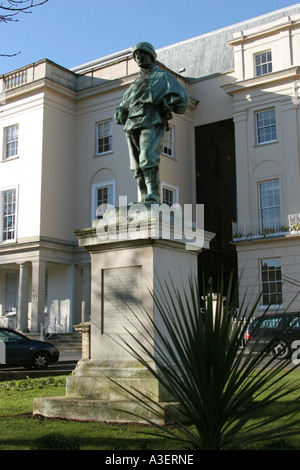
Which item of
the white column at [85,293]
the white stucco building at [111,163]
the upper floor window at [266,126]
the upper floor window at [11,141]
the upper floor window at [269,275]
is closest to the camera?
the upper floor window at [269,275]

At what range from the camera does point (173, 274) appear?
7535 mm

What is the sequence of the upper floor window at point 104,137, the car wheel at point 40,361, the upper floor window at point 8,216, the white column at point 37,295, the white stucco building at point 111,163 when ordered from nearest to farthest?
the car wheel at point 40,361 → the white stucco building at point 111,163 → the white column at point 37,295 → the upper floor window at point 8,216 → the upper floor window at point 104,137

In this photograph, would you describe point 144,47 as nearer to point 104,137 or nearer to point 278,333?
point 278,333

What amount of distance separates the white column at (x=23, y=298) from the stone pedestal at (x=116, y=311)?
24022 mm

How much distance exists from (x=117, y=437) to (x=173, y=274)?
8.27 ft

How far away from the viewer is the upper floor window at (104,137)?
32562 millimetres

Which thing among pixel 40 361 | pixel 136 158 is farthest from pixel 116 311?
pixel 40 361

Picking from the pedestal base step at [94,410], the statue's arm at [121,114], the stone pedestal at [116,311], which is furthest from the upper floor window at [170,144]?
the pedestal base step at [94,410]

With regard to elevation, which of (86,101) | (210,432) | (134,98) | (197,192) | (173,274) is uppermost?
(86,101)

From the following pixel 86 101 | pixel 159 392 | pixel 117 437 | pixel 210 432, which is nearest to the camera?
pixel 210 432

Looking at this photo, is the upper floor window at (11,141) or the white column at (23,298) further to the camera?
the upper floor window at (11,141)

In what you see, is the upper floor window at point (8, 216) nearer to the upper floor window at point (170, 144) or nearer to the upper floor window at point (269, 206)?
the upper floor window at point (170, 144)
